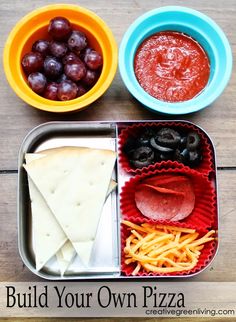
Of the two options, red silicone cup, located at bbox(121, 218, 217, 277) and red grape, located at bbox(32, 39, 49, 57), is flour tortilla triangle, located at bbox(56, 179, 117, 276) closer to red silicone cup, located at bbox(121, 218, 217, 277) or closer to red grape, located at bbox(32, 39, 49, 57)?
red silicone cup, located at bbox(121, 218, 217, 277)

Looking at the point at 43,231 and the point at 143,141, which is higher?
the point at 143,141

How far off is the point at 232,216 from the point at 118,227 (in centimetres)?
22

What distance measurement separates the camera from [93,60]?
1.03 m

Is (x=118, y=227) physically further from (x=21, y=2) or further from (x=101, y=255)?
(x=21, y=2)

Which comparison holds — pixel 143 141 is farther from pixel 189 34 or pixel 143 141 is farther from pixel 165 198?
pixel 189 34

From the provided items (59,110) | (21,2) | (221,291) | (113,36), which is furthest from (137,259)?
(21,2)

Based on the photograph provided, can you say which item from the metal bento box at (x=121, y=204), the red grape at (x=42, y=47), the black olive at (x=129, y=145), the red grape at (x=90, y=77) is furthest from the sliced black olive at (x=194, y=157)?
the red grape at (x=42, y=47)

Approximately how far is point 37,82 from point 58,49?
72 millimetres

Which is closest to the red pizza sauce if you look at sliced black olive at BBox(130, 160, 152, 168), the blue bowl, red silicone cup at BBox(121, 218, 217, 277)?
the blue bowl

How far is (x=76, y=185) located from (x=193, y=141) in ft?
0.76

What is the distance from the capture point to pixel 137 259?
103 cm

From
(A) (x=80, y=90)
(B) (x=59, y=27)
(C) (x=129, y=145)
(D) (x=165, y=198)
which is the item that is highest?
(B) (x=59, y=27)

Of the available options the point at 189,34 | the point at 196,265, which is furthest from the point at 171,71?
the point at 196,265

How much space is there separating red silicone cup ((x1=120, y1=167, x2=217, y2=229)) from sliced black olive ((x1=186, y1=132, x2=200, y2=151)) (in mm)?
40
